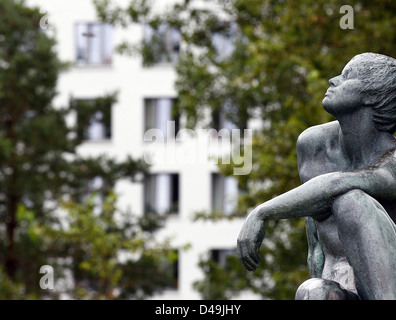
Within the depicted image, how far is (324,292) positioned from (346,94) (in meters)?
1.10

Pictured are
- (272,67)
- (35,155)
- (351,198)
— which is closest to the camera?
(351,198)

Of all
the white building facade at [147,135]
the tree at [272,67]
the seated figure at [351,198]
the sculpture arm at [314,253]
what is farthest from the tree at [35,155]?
the seated figure at [351,198]

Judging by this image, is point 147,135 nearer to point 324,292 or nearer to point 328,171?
point 328,171

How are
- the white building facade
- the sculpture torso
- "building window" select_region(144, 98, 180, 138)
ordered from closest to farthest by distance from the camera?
the sculpture torso → the white building facade → "building window" select_region(144, 98, 180, 138)

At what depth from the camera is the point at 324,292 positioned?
585 centimetres

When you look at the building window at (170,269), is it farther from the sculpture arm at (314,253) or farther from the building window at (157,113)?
the sculpture arm at (314,253)

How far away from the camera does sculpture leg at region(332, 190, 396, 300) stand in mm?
5789

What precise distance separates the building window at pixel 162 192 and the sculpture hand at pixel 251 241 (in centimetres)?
3165

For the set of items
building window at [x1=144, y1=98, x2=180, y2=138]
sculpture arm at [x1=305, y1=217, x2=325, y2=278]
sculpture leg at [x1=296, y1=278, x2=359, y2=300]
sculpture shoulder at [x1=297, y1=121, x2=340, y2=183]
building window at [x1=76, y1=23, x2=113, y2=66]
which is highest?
building window at [x1=76, y1=23, x2=113, y2=66]

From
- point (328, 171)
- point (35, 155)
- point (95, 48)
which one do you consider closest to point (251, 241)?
point (328, 171)

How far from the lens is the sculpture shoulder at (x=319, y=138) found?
6539 mm

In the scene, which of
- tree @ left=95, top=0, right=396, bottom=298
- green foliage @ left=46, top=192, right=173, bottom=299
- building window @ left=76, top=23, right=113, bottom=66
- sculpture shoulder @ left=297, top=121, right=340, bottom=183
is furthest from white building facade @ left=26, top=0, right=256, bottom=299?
sculpture shoulder @ left=297, top=121, right=340, bottom=183

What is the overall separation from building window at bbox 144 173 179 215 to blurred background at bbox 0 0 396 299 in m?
0.05

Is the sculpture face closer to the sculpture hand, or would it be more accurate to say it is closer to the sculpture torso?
the sculpture torso
